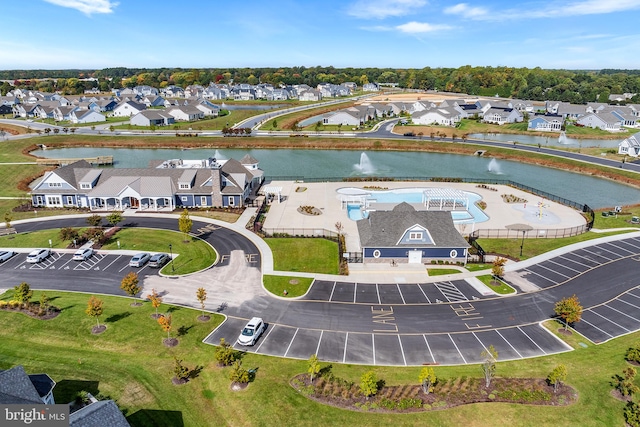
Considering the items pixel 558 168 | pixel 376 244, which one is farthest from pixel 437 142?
pixel 376 244

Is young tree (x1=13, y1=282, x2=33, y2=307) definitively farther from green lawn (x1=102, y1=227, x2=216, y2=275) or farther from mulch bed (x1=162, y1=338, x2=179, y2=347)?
mulch bed (x1=162, y1=338, x2=179, y2=347)

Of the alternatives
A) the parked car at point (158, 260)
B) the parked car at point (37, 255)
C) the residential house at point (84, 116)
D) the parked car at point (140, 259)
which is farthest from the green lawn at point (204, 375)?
the residential house at point (84, 116)

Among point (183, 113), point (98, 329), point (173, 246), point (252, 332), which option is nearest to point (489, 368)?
point (252, 332)

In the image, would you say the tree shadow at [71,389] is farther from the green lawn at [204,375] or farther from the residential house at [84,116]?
the residential house at [84,116]

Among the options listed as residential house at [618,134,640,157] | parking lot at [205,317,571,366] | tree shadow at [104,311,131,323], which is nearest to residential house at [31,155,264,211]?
tree shadow at [104,311,131,323]

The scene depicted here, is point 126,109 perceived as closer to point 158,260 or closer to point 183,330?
point 158,260
